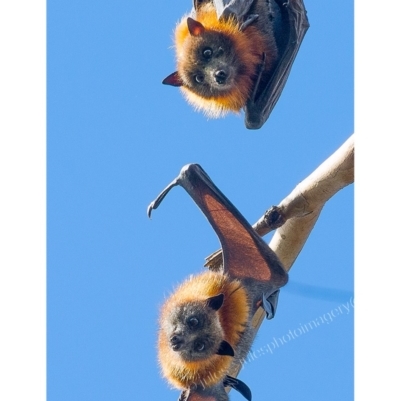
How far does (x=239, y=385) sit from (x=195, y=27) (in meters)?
1.22

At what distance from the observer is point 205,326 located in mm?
2771

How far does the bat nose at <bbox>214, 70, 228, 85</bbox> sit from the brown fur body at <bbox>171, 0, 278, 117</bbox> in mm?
11

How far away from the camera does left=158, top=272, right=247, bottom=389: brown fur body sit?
2752 millimetres

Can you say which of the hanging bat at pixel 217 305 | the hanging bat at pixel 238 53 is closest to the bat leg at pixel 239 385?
the hanging bat at pixel 217 305

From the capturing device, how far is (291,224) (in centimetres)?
327

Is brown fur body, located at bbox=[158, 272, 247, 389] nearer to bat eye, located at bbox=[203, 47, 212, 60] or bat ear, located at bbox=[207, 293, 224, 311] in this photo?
bat ear, located at bbox=[207, 293, 224, 311]

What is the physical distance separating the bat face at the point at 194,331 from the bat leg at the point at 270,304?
252mm

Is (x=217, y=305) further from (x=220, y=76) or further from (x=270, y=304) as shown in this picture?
(x=220, y=76)

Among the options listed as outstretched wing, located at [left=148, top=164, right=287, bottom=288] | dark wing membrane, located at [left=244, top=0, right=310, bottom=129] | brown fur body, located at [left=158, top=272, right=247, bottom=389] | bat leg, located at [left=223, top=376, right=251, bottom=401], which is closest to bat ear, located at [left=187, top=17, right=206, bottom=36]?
dark wing membrane, located at [left=244, top=0, right=310, bottom=129]

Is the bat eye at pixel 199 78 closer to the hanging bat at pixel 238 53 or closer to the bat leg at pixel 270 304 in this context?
the hanging bat at pixel 238 53

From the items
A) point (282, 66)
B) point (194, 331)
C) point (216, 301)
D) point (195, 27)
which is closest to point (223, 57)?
point (195, 27)
